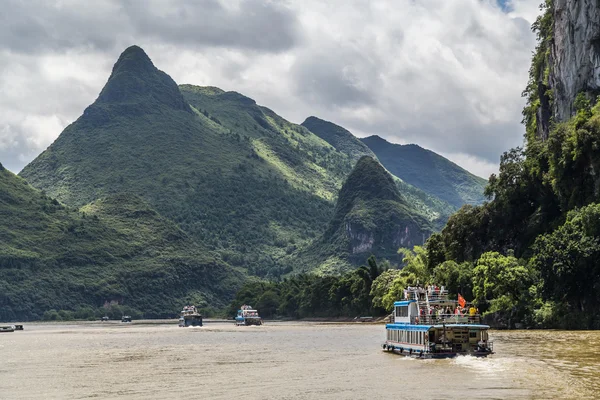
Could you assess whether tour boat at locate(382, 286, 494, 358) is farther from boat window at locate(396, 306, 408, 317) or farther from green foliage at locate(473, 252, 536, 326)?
green foliage at locate(473, 252, 536, 326)

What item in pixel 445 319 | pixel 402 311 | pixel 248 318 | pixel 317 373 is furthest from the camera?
pixel 248 318

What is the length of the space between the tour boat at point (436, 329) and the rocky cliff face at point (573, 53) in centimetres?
6052

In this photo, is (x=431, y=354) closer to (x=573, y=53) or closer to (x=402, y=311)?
(x=402, y=311)

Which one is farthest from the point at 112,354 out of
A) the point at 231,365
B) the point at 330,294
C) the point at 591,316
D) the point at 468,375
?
the point at 330,294

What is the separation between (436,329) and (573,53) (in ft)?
239

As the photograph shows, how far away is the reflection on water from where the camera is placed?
46.6m

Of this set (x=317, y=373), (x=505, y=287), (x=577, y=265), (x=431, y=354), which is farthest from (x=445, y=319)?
(x=505, y=287)

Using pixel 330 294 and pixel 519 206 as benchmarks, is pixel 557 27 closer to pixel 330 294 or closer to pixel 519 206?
pixel 519 206

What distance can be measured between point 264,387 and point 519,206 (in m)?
80.7

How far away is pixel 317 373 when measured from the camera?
58.3 metres

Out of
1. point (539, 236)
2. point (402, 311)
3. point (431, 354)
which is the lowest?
point (431, 354)

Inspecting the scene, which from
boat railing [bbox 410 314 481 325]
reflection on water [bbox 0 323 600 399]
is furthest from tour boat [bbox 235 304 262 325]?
boat railing [bbox 410 314 481 325]

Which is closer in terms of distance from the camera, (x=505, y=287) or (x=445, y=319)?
(x=445, y=319)

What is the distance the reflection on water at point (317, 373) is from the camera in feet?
153
